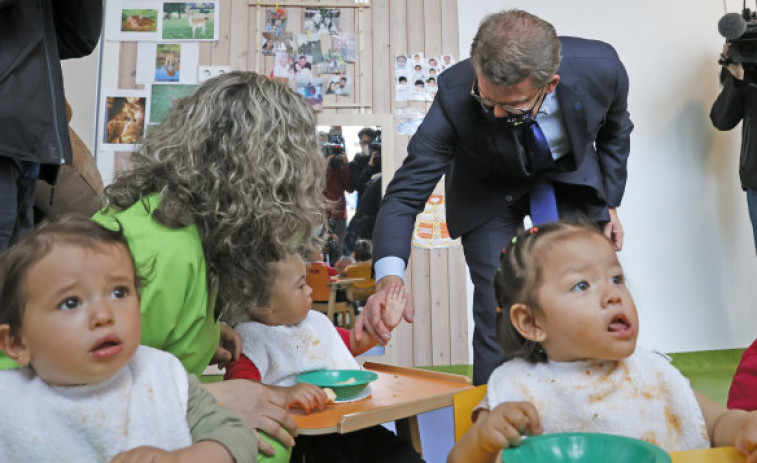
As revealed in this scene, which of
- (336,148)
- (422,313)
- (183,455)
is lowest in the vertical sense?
(183,455)

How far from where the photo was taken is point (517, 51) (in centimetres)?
143

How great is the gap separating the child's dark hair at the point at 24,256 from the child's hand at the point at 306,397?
1.64ft

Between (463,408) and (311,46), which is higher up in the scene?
(311,46)

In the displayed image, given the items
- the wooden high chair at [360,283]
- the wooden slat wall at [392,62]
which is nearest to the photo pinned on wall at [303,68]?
the wooden slat wall at [392,62]

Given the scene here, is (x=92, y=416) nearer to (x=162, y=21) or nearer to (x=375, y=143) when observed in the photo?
(x=375, y=143)

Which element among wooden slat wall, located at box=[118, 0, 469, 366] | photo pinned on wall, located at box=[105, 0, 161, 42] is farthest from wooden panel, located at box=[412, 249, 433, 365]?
photo pinned on wall, located at box=[105, 0, 161, 42]

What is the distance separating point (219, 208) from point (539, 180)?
3.06 ft

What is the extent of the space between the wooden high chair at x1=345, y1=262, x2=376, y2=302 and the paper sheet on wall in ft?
1.07

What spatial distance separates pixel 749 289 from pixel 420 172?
301cm

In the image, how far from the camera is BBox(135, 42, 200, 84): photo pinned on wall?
3.68 m

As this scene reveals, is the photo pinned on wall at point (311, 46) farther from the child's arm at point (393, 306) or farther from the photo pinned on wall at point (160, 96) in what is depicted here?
the child's arm at point (393, 306)

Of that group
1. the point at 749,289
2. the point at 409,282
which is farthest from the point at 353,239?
the point at 749,289

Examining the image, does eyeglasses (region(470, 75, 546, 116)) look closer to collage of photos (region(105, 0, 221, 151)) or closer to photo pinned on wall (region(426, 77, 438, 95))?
photo pinned on wall (region(426, 77, 438, 95))

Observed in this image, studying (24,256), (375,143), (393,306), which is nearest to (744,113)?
(375,143)
